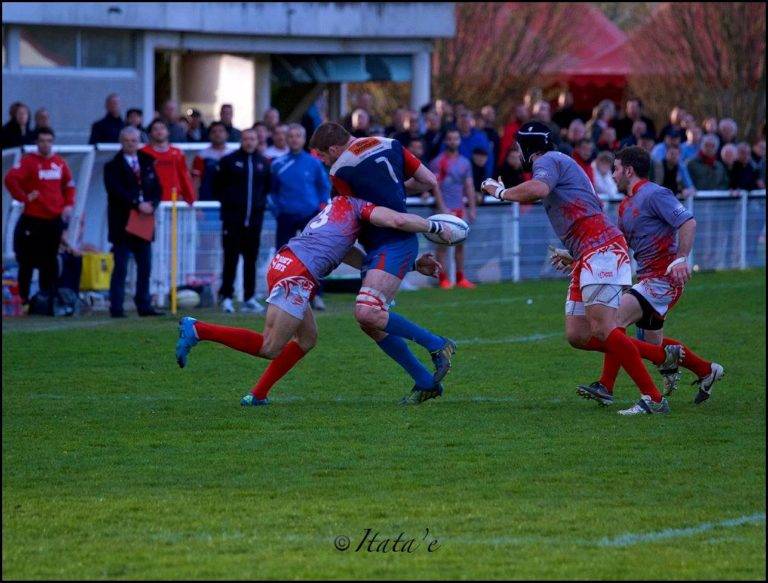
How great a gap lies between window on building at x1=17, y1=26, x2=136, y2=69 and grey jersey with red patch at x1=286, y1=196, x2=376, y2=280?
15464 millimetres

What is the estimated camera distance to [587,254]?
9750 mm

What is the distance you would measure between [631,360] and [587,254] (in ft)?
2.31

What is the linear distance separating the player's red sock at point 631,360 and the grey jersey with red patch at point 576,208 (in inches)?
22.6

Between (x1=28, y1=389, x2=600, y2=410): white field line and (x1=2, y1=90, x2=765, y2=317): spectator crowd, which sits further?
(x1=2, y1=90, x2=765, y2=317): spectator crowd

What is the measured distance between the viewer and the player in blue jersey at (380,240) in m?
9.90

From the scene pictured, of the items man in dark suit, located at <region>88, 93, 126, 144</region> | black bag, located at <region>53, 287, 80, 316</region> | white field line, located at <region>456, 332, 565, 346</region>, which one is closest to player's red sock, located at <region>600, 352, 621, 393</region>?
white field line, located at <region>456, 332, 565, 346</region>

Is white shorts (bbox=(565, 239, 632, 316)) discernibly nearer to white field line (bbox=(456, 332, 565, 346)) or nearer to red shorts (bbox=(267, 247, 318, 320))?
red shorts (bbox=(267, 247, 318, 320))

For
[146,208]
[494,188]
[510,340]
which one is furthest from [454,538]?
[146,208]

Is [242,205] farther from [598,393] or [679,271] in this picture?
[679,271]

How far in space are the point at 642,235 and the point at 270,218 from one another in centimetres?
926

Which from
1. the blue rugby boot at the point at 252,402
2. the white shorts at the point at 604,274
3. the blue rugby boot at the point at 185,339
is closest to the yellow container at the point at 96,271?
the blue rugby boot at the point at 252,402

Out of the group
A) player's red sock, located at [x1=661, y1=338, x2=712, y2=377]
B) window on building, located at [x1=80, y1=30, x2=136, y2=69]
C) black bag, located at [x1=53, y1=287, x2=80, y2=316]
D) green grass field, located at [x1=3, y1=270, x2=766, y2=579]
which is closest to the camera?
green grass field, located at [x1=3, y1=270, x2=766, y2=579]

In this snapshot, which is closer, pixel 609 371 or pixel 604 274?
pixel 604 274

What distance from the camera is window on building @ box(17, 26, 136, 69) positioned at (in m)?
24.4
